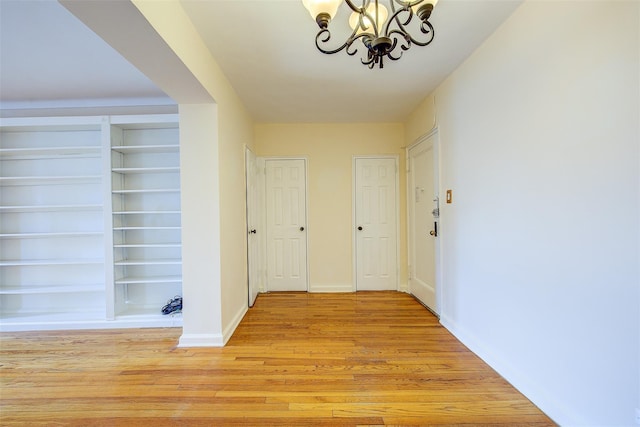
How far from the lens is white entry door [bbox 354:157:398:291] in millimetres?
3615

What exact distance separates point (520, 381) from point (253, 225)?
2.94 meters

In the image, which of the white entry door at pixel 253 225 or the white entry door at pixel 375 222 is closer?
the white entry door at pixel 253 225

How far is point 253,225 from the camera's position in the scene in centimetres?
330

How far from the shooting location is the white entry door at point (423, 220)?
276 cm

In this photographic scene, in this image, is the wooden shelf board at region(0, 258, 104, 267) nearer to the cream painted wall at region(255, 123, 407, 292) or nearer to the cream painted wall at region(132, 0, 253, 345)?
the cream painted wall at region(132, 0, 253, 345)

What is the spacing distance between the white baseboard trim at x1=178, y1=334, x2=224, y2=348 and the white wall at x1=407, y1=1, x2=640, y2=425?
86.6 inches

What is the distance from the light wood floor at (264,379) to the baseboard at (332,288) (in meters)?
0.99

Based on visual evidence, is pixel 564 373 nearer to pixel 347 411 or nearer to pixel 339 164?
pixel 347 411

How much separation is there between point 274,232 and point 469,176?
2.56 m

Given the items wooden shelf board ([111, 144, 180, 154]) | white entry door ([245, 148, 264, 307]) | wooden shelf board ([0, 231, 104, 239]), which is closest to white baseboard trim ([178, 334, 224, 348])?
white entry door ([245, 148, 264, 307])

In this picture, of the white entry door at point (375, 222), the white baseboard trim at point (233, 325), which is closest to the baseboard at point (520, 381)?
the white entry door at point (375, 222)

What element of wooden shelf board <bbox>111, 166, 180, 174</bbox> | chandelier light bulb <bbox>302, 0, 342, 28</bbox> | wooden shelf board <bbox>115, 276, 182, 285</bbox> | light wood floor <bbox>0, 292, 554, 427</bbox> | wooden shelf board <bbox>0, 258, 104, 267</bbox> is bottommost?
light wood floor <bbox>0, 292, 554, 427</bbox>

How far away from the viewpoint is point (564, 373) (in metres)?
1.33

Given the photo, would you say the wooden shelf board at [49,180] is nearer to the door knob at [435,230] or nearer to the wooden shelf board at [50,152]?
the wooden shelf board at [50,152]
